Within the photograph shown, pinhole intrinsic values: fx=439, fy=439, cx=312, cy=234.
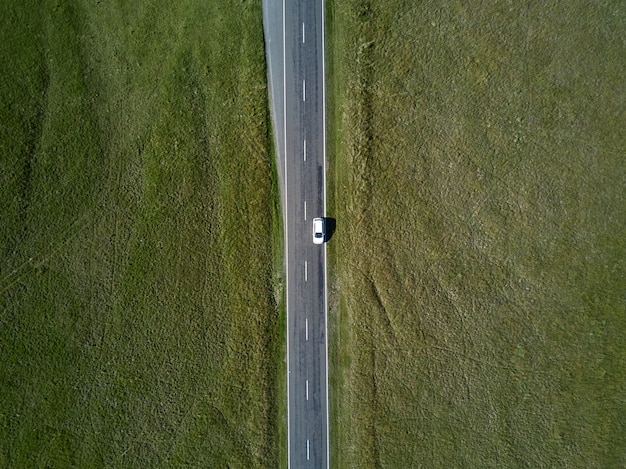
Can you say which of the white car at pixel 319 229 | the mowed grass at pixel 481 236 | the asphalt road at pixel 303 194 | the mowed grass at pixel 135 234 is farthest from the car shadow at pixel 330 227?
the mowed grass at pixel 135 234

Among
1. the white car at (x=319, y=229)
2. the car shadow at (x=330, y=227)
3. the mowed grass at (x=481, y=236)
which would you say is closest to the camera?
the mowed grass at (x=481, y=236)

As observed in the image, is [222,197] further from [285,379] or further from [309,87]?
[285,379]

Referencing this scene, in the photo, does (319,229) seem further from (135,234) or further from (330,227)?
(135,234)

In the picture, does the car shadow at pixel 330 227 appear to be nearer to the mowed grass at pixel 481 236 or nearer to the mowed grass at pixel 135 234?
the mowed grass at pixel 481 236

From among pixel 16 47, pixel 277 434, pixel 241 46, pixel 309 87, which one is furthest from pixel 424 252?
pixel 16 47

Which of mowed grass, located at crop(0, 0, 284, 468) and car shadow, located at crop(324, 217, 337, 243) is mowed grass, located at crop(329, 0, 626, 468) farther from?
mowed grass, located at crop(0, 0, 284, 468)

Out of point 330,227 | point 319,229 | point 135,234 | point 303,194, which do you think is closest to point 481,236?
point 330,227

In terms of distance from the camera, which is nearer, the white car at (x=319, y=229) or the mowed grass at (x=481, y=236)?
the mowed grass at (x=481, y=236)
